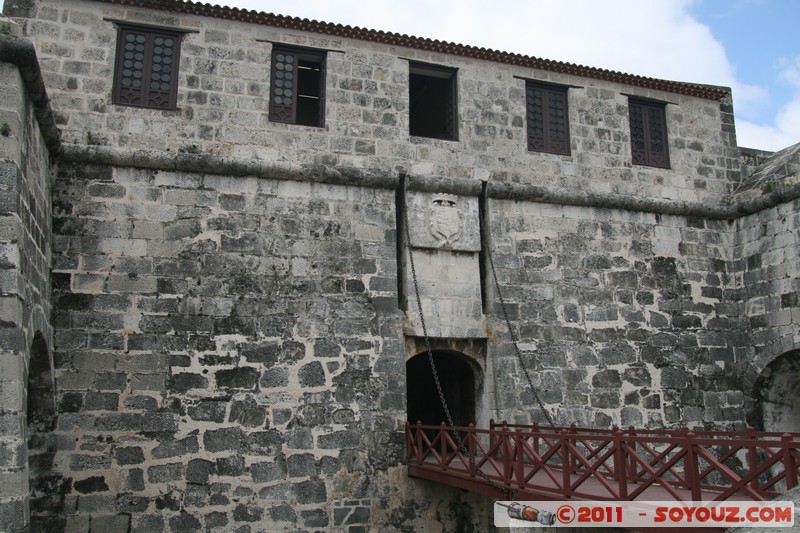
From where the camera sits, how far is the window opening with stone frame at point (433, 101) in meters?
11.0

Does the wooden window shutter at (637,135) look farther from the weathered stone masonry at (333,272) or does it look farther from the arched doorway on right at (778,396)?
the arched doorway on right at (778,396)

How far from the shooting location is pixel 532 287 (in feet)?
34.6

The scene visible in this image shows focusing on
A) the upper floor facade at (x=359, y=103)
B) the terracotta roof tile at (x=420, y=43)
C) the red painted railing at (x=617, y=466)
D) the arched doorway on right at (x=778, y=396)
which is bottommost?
the red painted railing at (x=617, y=466)

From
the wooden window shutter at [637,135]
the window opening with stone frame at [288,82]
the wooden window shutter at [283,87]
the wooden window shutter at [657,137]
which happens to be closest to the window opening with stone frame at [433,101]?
the window opening with stone frame at [288,82]

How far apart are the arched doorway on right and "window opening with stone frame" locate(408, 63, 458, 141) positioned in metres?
6.13

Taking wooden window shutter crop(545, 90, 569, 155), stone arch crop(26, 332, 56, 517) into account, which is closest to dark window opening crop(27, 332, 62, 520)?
stone arch crop(26, 332, 56, 517)

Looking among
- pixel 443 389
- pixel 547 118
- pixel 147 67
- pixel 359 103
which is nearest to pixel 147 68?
pixel 147 67

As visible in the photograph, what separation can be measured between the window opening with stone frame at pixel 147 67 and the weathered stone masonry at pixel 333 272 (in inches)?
5.8

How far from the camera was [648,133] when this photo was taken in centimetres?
1191

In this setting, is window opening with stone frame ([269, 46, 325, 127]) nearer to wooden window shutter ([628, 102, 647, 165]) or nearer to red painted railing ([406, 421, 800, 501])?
red painted railing ([406, 421, 800, 501])

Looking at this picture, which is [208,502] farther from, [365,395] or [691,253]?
[691,253]

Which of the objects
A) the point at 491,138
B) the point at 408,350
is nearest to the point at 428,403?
the point at 408,350

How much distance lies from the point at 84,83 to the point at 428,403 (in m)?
7.70

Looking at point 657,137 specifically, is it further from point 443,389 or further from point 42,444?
point 42,444
